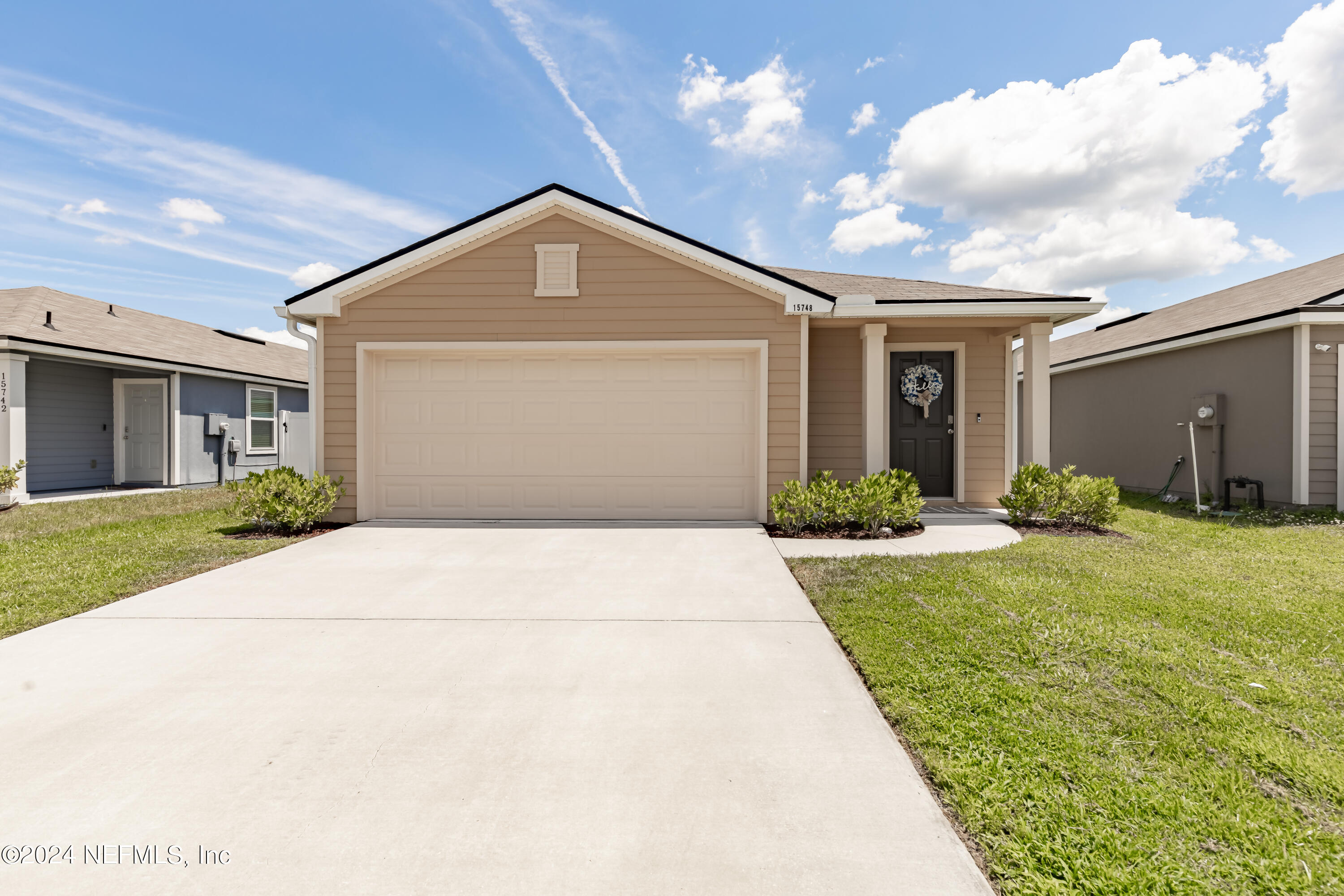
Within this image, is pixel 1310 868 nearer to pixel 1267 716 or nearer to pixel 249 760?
pixel 1267 716

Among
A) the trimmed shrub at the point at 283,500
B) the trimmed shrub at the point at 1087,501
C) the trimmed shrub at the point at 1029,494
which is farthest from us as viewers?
the trimmed shrub at the point at 1029,494

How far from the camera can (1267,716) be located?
249cm

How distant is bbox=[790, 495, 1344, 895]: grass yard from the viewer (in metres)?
1.70

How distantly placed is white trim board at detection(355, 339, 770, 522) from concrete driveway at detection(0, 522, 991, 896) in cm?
340

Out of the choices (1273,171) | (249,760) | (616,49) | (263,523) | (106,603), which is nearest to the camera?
(249,760)

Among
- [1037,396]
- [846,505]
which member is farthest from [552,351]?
[1037,396]

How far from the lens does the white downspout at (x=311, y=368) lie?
24.9 feet

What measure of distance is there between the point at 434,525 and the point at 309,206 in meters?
8.61

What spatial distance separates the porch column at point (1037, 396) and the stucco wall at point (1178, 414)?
12.5ft

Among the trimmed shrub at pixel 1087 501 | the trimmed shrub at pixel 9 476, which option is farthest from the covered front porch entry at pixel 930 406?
the trimmed shrub at pixel 9 476

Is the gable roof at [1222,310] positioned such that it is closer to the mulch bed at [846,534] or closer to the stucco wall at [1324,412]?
the stucco wall at [1324,412]

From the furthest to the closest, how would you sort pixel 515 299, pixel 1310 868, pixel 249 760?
pixel 515 299 → pixel 249 760 → pixel 1310 868

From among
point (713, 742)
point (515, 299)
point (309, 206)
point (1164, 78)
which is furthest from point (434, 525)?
point (1164, 78)

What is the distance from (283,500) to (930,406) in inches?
351
